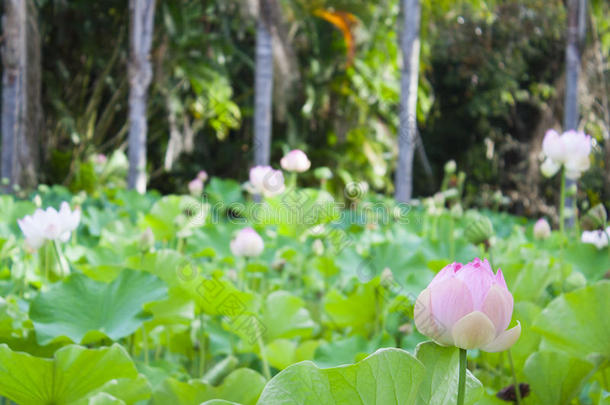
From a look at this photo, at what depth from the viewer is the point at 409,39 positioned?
407cm

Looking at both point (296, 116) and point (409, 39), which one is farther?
point (296, 116)

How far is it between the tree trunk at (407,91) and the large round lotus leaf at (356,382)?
3.65 metres

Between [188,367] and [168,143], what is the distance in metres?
5.29

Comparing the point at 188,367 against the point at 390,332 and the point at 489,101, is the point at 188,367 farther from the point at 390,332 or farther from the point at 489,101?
the point at 489,101

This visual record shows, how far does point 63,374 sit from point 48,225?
0.36 meters

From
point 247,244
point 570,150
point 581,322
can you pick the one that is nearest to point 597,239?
point 570,150

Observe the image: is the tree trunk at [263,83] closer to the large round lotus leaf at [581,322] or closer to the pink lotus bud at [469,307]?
the large round lotus leaf at [581,322]

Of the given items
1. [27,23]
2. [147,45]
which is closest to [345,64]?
[147,45]

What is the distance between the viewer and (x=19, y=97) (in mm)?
3299

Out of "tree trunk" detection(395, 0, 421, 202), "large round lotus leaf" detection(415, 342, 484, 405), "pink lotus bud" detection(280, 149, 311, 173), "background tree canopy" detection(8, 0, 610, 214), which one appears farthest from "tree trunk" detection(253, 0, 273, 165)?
"large round lotus leaf" detection(415, 342, 484, 405)

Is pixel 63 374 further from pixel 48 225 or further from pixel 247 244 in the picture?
pixel 247 244

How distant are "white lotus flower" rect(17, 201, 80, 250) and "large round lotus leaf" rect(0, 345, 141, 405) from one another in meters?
0.34

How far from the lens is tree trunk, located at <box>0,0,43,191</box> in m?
3.16

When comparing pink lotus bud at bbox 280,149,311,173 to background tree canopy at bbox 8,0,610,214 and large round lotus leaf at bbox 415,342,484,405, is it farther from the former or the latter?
background tree canopy at bbox 8,0,610,214
